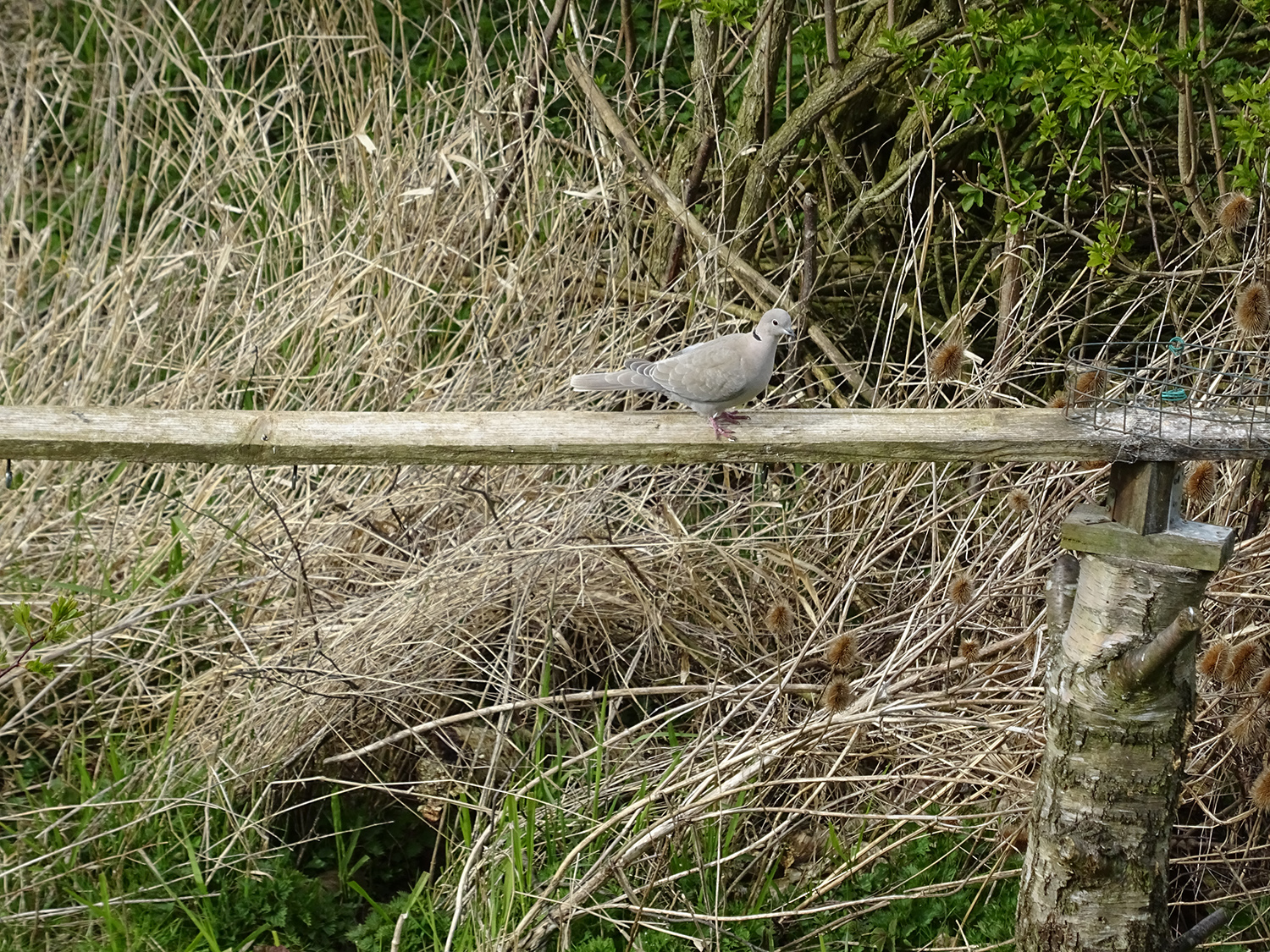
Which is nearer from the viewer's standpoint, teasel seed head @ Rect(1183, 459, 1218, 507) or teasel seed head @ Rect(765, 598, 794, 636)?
teasel seed head @ Rect(1183, 459, 1218, 507)

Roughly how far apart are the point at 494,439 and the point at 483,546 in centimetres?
130

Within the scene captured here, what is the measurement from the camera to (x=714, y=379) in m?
2.54

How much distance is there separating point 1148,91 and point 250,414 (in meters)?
3.18

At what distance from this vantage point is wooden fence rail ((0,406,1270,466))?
235cm

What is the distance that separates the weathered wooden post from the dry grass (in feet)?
1.24

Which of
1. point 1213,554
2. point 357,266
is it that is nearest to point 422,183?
point 357,266

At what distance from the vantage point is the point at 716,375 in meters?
2.55

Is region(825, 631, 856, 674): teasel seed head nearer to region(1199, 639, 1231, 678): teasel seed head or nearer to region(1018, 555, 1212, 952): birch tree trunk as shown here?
region(1018, 555, 1212, 952): birch tree trunk

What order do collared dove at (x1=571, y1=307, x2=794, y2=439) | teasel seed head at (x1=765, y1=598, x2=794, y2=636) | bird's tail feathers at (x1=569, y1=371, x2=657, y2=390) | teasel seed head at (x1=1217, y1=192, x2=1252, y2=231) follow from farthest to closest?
teasel seed head at (x1=765, y1=598, x2=794, y2=636)
teasel seed head at (x1=1217, y1=192, x2=1252, y2=231)
bird's tail feathers at (x1=569, y1=371, x2=657, y2=390)
collared dove at (x1=571, y1=307, x2=794, y2=439)

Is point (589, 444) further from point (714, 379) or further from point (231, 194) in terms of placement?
point (231, 194)

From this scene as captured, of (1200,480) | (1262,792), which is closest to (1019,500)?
(1200,480)

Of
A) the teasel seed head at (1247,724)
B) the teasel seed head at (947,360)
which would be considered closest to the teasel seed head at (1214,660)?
the teasel seed head at (1247,724)

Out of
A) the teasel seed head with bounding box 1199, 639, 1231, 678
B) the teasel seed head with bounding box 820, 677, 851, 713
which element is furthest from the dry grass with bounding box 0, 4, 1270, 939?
the teasel seed head with bounding box 1199, 639, 1231, 678

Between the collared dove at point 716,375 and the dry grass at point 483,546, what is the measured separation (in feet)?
2.48
